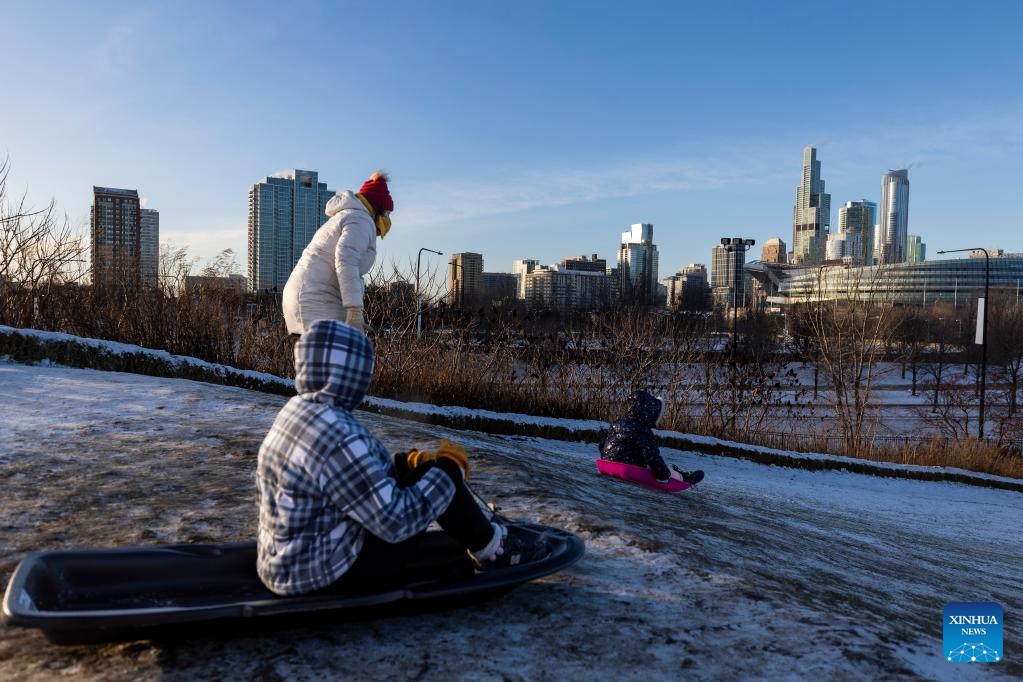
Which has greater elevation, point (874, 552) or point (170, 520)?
point (170, 520)

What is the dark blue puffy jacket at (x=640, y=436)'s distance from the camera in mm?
6961

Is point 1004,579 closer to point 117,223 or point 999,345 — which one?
point 117,223

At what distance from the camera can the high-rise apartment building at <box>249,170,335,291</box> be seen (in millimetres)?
44938

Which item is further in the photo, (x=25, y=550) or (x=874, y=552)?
(x=874, y=552)

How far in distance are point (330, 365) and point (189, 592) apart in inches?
46.9

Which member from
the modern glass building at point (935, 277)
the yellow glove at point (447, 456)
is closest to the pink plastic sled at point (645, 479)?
the yellow glove at point (447, 456)

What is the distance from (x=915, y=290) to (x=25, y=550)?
344 feet

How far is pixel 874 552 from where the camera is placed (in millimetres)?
5871

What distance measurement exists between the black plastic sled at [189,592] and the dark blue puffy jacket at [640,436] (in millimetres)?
3777

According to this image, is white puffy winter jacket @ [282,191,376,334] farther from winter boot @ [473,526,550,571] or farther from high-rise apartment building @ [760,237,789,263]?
high-rise apartment building @ [760,237,789,263]

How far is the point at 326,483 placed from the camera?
2.67 metres

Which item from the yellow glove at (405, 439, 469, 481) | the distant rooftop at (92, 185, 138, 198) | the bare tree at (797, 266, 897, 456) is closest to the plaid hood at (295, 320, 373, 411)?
the yellow glove at (405, 439, 469, 481)

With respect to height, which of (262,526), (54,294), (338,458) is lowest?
(262,526)

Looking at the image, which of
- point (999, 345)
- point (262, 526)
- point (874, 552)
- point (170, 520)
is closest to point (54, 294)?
point (170, 520)
